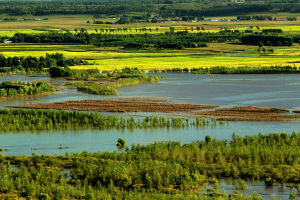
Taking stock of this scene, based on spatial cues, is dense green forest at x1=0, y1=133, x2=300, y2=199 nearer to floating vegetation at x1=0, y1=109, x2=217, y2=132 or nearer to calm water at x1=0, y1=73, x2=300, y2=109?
floating vegetation at x1=0, y1=109, x2=217, y2=132

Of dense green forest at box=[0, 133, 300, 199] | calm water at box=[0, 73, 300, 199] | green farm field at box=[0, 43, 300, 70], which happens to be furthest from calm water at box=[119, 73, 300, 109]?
dense green forest at box=[0, 133, 300, 199]

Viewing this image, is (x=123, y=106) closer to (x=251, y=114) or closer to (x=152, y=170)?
(x=251, y=114)

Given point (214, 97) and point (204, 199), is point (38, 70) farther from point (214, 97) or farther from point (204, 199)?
point (204, 199)

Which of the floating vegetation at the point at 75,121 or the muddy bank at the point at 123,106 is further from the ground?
the floating vegetation at the point at 75,121

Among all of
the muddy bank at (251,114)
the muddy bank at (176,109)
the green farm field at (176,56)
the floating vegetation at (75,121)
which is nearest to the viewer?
the floating vegetation at (75,121)

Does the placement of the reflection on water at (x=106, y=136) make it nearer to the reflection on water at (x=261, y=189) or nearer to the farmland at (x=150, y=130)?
the farmland at (x=150, y=130)

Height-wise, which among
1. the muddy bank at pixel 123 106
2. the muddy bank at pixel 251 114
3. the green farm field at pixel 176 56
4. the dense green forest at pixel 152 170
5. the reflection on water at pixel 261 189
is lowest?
the green farm field at pixel 176 56

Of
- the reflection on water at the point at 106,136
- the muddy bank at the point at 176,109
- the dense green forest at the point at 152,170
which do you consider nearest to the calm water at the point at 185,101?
the reflection on water at the point at 106,136
